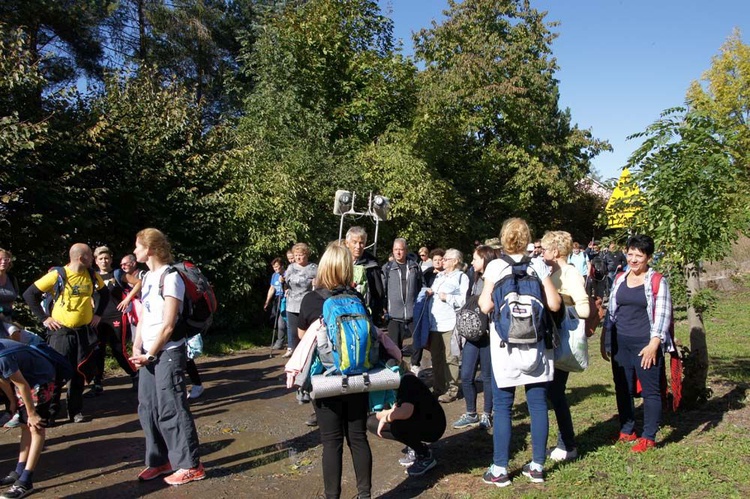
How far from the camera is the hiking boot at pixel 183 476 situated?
4379mm

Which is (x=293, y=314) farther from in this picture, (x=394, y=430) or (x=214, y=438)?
(x=394, y=430)

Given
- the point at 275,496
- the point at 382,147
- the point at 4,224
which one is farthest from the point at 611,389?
the point at 382,147

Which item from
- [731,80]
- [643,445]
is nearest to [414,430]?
[643,445]

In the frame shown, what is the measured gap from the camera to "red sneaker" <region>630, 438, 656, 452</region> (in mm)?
4695

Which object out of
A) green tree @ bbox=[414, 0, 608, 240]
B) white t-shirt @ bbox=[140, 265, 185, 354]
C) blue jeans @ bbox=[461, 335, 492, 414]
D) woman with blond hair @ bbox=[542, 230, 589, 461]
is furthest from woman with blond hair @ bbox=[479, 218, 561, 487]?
green tree @ bbox=[414, 0, 608, 240]

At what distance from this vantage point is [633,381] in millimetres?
4863

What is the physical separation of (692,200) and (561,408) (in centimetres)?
235

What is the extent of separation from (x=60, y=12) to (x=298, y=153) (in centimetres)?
892

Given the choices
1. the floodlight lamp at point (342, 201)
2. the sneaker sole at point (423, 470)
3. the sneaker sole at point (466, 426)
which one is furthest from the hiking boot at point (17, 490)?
the floodlight lamp at point (342, 201)

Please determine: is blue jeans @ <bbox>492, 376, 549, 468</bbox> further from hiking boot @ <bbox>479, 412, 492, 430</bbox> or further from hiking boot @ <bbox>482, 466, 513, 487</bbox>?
hiking boot @ <bbox>479, 412, 492, 430</bbox>

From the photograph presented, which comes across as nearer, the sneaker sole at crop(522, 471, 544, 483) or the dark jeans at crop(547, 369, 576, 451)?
the sneaker sole at crop(522, 471, 544, 483)

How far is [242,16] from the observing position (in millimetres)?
24609

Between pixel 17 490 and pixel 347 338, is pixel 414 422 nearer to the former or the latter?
pixel 347 338

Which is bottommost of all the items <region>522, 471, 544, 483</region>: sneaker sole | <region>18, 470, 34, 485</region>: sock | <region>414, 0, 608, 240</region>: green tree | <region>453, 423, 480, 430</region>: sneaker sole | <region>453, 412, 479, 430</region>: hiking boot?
<region>522, 471, 544, 483</region>: sneaker sole
